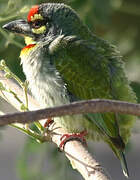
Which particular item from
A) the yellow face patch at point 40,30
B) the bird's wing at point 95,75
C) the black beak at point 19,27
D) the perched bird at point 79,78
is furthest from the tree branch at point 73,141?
the yellow face patch at point 40,30

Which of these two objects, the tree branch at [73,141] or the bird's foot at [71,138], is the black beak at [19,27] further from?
the bird's foot at [71,138]

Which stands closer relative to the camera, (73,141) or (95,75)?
(73,141)

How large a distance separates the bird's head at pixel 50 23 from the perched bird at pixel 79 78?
0.08 feet

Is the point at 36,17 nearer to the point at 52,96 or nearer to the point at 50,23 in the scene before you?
the point at 50,23

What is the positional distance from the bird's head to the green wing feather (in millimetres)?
135

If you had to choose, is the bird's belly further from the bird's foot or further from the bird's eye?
the bird's eye

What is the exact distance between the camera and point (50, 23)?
3527 millimetres

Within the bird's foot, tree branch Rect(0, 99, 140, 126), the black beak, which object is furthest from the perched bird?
tree branch Rect(0, 99, 140, 126)

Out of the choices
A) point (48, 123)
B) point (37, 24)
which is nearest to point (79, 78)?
point (48, 123)

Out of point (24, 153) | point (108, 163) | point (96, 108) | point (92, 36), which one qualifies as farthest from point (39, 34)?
point (108, 163)

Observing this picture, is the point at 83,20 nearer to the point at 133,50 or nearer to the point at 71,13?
the point at 71,13

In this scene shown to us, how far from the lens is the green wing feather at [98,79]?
3.17 m

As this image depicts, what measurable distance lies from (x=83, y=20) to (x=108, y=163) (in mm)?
4569

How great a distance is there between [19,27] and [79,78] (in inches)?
19.7
